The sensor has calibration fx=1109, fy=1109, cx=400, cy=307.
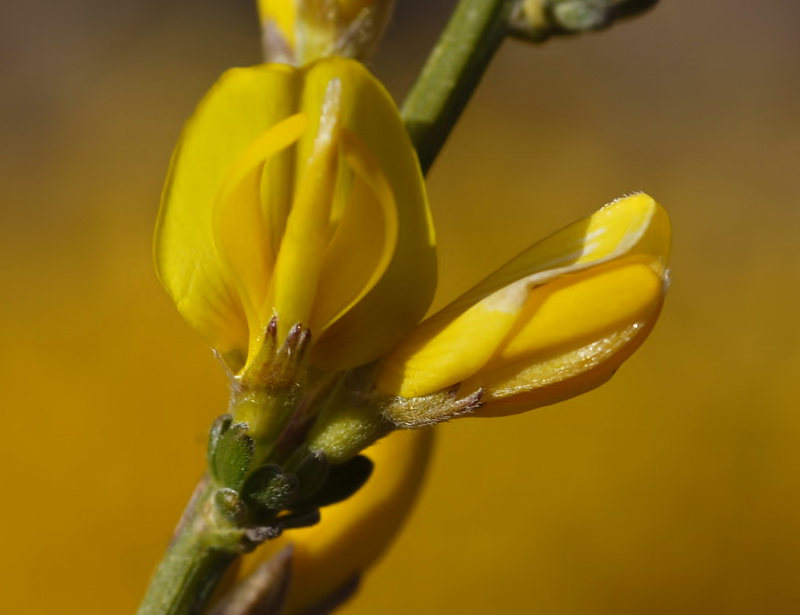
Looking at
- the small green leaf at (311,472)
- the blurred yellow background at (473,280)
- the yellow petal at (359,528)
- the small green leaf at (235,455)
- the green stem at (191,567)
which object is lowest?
the blurred yellow background at (473,280)

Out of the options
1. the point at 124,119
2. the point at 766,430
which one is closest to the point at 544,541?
the point at 766,430

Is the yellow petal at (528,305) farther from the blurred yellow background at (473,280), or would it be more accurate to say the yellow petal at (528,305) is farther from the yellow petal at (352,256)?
the blurred yellow background at (473,280)

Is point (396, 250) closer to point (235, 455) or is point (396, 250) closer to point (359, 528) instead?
point (235, 455)

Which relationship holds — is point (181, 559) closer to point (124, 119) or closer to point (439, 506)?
point (439, 506)

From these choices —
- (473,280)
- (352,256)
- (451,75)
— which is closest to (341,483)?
(352,256)

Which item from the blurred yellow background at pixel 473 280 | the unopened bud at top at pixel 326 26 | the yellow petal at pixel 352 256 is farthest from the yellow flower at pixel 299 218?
the blurred yellow background at pixel 473 280
